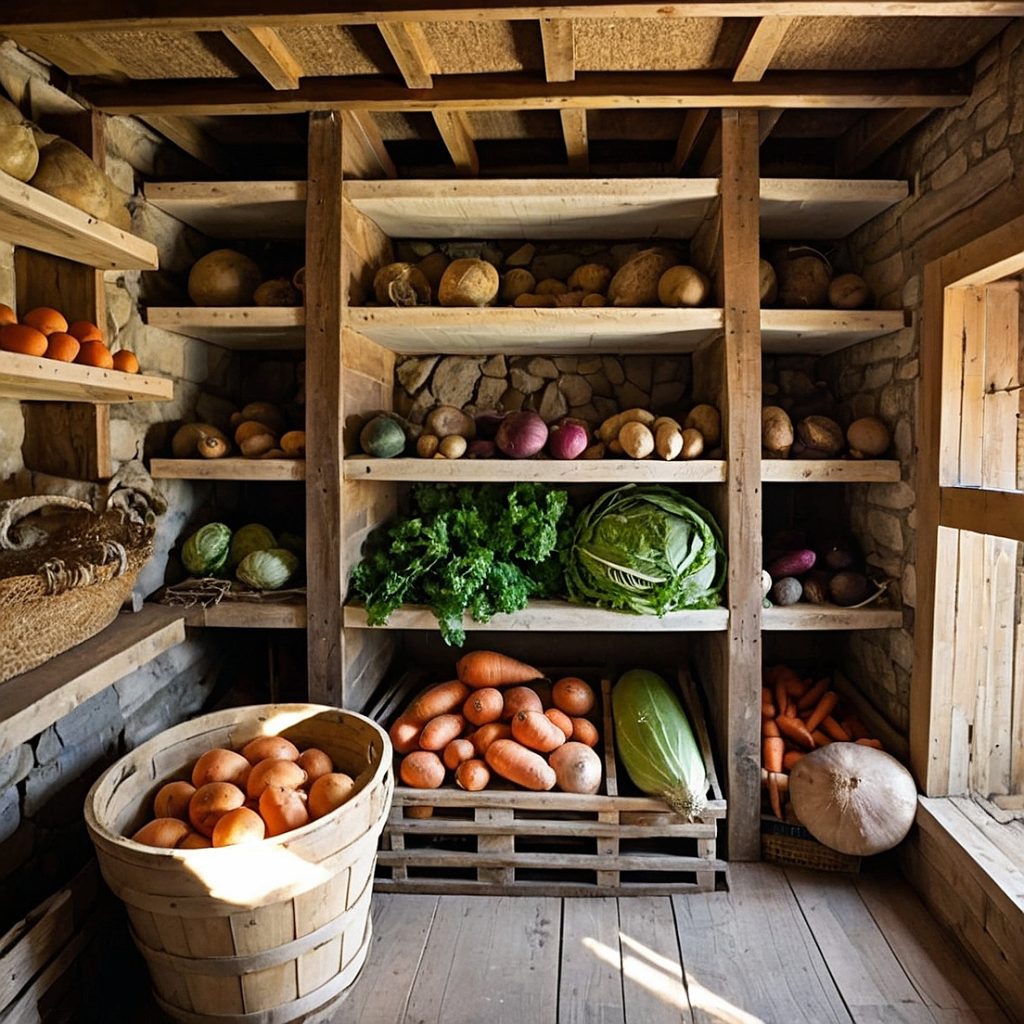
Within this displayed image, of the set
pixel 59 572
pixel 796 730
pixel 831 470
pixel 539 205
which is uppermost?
pixel 539 205

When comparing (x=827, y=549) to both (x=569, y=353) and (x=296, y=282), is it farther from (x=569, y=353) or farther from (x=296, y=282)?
(x=296, y=282)

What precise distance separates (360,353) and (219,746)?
1.61 meters

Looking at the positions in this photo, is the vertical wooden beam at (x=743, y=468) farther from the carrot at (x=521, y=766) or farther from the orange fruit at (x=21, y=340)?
the orange fruit at (x=21, y=340)

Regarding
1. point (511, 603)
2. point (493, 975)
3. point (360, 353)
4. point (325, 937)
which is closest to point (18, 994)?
point (325, 937)

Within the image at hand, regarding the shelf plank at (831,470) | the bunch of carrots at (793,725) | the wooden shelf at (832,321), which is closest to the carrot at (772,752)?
the bunch of carrots at (793,725)

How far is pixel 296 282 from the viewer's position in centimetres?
280

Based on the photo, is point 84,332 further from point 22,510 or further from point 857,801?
point 857,801

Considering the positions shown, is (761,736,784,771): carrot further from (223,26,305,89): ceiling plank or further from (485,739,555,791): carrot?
(223,26,305,89): ceiling plank

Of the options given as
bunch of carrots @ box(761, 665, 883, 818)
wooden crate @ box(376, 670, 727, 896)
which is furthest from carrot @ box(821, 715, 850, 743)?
wooden crate @ box(376, 670, 727, 896)

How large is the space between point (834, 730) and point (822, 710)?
0.10 meters

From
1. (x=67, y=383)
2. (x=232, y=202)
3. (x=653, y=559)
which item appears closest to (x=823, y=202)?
(x=653, y=559)

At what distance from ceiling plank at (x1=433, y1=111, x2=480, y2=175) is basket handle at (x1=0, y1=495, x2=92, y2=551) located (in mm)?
1861

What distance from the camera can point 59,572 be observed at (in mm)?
1847

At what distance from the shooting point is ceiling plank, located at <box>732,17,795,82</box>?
6.72 feet
